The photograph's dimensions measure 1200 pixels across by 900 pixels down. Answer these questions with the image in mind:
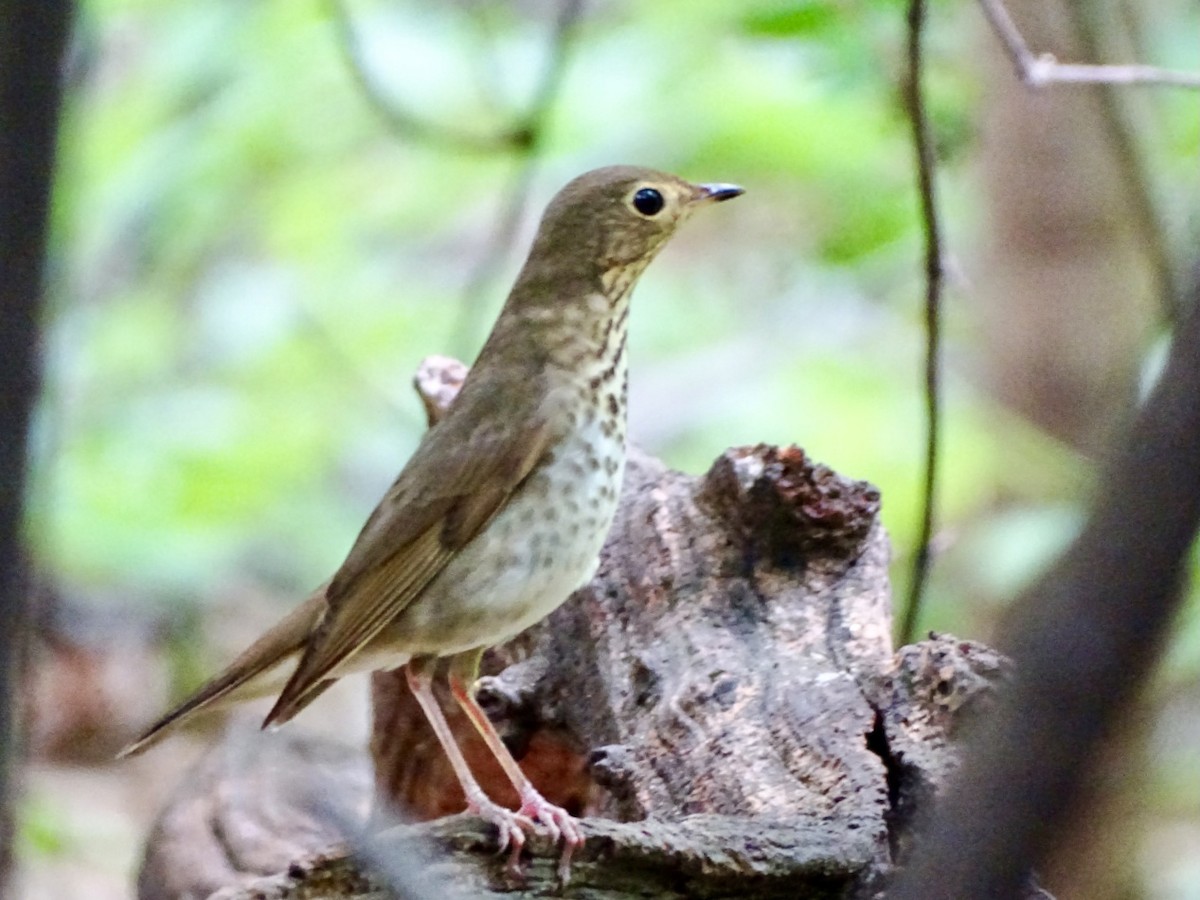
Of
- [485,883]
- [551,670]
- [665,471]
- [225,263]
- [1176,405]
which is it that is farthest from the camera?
[225,263]

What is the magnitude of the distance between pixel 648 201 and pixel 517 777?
1202 mm

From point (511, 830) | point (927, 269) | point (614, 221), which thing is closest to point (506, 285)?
point (614, 221)

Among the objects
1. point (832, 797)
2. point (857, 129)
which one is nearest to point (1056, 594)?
point (832, 797)

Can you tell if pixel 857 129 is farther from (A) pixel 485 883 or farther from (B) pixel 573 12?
(A) pixel 485 883

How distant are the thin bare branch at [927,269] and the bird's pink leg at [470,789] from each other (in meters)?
1.01

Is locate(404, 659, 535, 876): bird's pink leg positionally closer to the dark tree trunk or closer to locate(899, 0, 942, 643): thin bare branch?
locate(899, 0, 942, 643): thin bare branch

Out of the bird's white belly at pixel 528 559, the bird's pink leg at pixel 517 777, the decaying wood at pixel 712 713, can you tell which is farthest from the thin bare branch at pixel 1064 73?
the bird's pink leg at pixel 517 777

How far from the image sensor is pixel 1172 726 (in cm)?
Answer: 215

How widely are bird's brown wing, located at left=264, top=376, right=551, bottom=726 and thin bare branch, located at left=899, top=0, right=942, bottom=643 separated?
0.83 meters

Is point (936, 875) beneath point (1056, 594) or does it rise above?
beneath

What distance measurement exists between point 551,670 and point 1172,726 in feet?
4.43

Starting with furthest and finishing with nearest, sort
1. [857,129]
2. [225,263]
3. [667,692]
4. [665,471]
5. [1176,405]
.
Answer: [225,263]
[857,129]
[665,471]
[667,692]
[1176,405]

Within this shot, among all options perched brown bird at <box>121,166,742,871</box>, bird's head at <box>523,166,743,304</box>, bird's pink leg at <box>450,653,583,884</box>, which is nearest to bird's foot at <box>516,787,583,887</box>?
bird's pink leg at <box>450,653,583,884</box>

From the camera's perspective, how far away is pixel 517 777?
2.77 m
